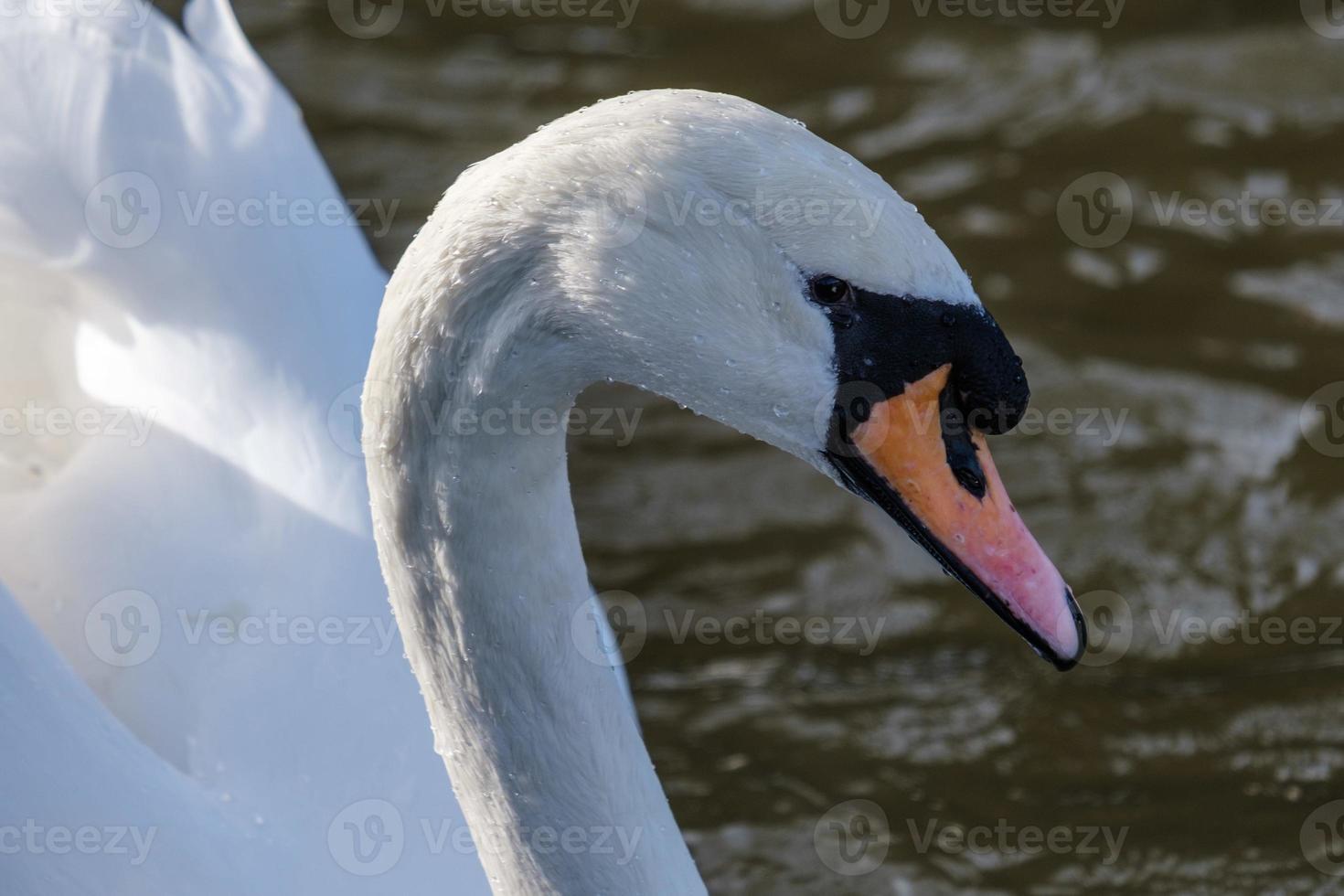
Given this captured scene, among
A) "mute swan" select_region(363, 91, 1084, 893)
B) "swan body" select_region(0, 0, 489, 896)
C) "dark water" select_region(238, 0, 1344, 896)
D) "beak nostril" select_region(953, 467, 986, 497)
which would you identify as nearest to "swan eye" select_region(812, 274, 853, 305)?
"mute swan" select_region(363, 91, 1084, 893)

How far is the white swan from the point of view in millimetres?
2469

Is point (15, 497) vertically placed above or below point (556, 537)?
below

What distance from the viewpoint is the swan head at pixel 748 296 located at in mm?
2418

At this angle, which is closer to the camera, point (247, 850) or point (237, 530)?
point (247, 850)

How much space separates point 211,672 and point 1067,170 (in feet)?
13.0

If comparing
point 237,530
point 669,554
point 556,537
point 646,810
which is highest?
point 556,537

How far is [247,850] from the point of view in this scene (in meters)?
3.60

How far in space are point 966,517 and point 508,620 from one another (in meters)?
0.69

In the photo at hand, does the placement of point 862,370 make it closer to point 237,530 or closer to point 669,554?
point 237,530

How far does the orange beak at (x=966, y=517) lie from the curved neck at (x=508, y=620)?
47 centimetres

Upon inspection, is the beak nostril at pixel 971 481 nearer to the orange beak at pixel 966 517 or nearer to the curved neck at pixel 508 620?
the orange beak at pixel 966 517

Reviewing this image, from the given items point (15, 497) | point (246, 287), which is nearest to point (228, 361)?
point (246, 287)

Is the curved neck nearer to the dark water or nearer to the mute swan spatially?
the mute swan

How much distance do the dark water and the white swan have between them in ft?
4.43
